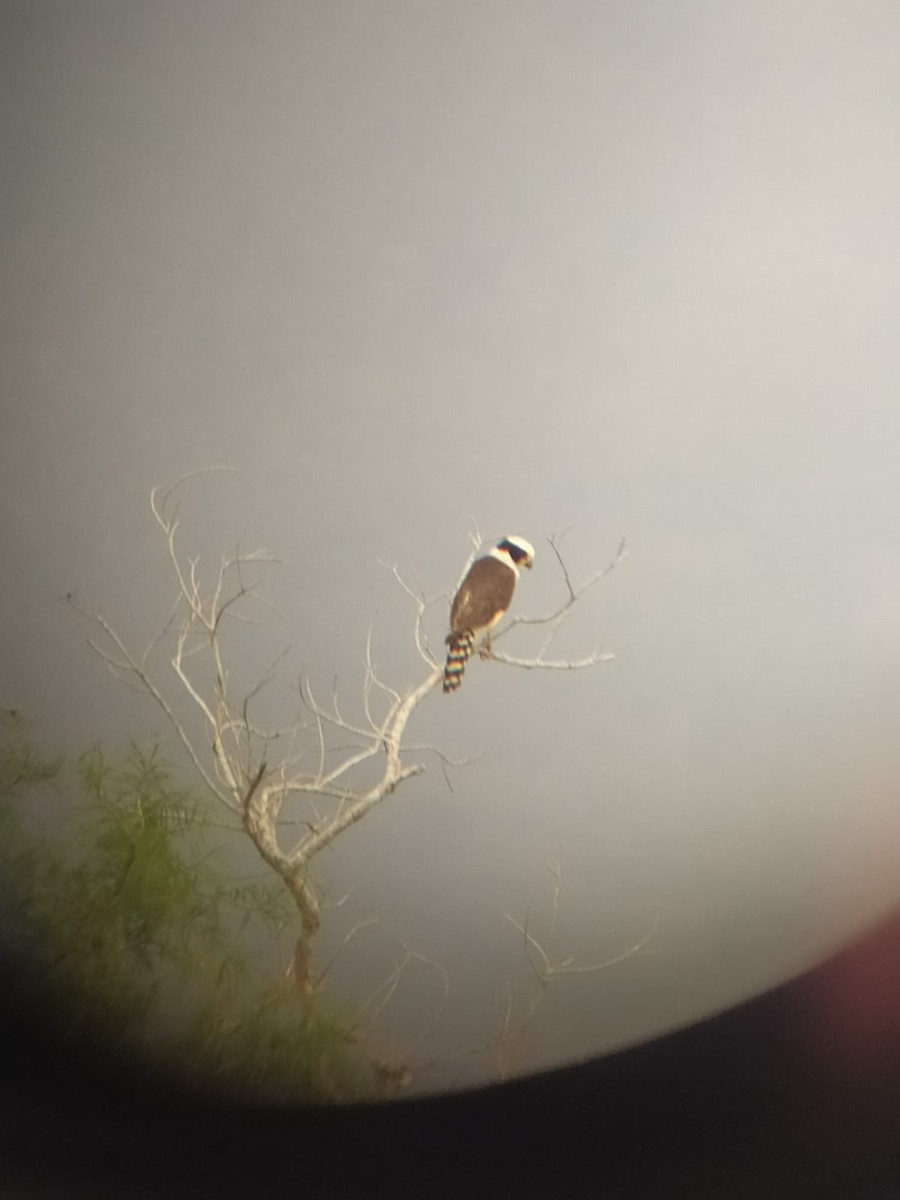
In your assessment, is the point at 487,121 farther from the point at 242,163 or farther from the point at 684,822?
the point at 684,822

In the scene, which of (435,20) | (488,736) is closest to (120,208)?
(435,20)

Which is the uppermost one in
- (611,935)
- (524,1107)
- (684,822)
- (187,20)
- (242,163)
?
(187,20)

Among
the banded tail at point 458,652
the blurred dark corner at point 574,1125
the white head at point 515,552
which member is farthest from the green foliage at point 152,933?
the white head at point 515,552

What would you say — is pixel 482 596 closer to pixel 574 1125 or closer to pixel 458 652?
pixel 458 652

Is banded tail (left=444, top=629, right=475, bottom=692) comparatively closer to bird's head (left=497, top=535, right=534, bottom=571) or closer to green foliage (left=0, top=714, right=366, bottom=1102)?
bird's head (left=497, top=535, right=534, bottom=571)

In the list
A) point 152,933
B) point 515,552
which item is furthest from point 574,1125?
point 515,552

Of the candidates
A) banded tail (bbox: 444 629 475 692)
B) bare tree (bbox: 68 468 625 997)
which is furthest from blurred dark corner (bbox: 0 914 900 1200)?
banded tail (bbox: 444 629 475 692)

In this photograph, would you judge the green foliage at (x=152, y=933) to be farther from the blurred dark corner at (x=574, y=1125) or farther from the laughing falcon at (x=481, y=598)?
the laughing falcon at (x=481, y=598)
